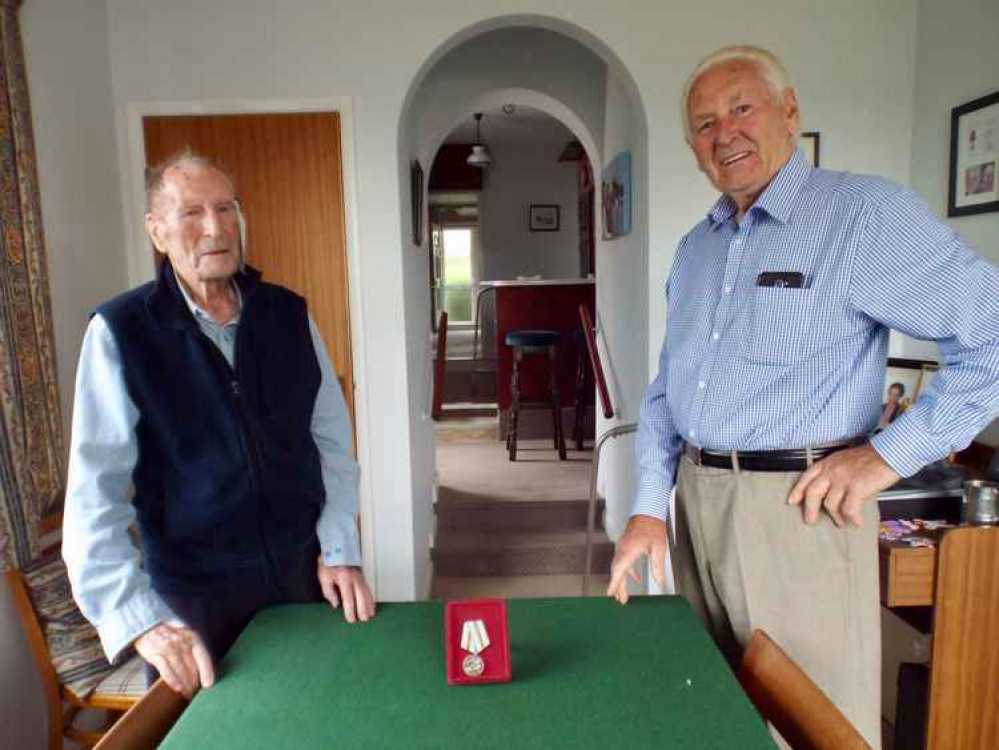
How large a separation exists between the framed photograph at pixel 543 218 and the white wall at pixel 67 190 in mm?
7429

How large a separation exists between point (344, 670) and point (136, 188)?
2.49 m

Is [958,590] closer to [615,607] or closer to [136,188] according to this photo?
[615,607]

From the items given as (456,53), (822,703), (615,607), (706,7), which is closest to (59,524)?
(615,607)

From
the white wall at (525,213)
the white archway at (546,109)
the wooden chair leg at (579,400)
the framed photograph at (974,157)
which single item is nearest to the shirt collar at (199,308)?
the white archway at (546,109)

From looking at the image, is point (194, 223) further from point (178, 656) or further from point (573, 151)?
point (573, 151)

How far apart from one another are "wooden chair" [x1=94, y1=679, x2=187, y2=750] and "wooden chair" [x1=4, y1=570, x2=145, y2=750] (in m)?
0.97

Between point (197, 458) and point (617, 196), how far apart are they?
2.69 m

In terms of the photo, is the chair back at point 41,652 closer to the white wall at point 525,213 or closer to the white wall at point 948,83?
the white wall at point 948,83

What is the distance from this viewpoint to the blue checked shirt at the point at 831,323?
113 cm

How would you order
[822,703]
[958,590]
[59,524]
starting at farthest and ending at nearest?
1. [59,524]
2. [958,590]
3. [822,703]

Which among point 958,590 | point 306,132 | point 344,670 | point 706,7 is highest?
point 706,7

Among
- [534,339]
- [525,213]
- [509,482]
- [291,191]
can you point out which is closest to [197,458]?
[291,191]

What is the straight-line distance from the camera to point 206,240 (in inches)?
52.0

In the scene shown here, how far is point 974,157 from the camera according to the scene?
2354 mm
